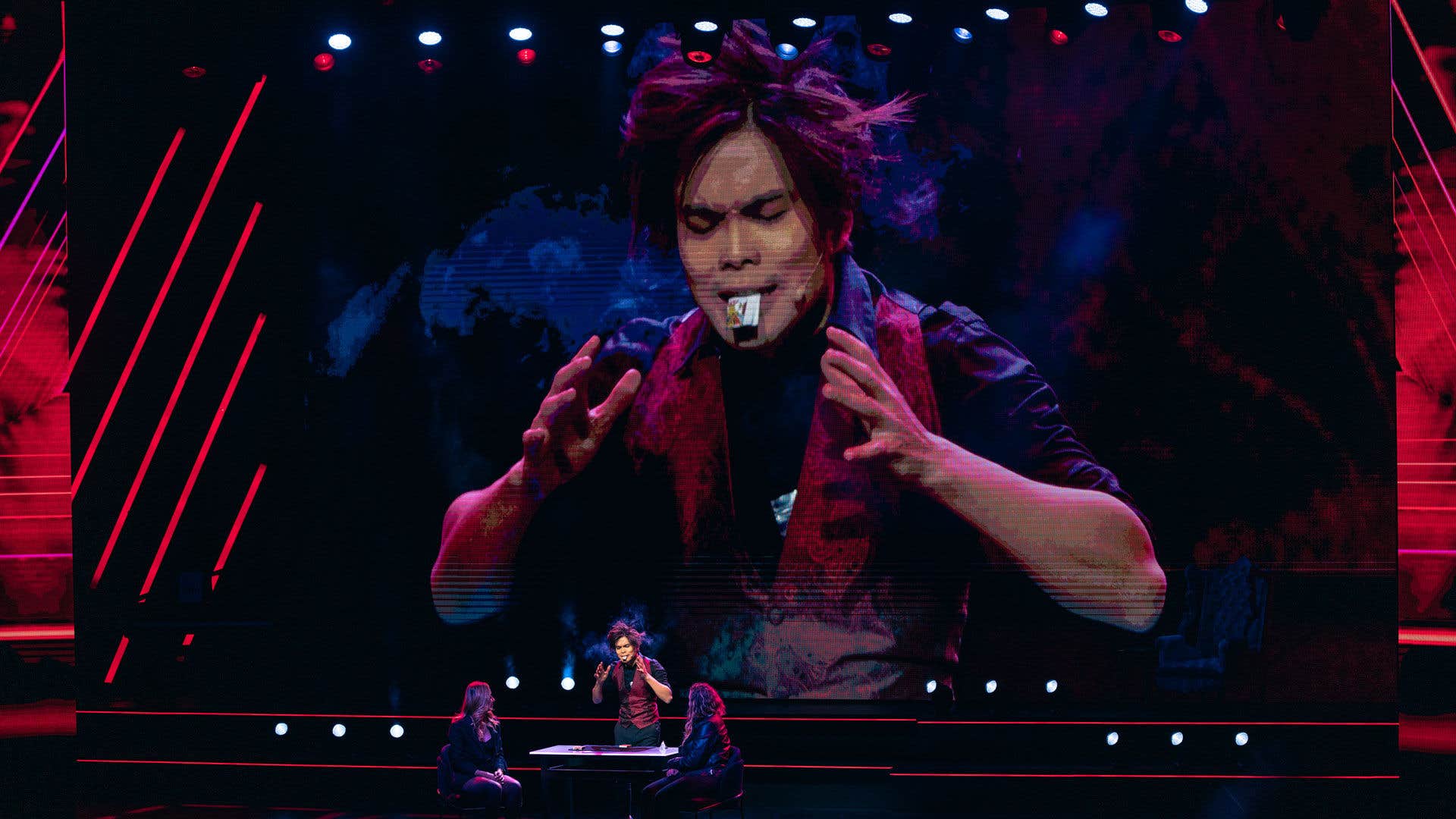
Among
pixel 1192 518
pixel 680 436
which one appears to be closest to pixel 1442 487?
pixel 1192 518

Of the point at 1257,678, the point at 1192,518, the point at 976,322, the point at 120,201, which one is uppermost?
the point at 120,201

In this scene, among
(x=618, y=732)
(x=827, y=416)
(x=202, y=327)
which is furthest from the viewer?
(x=202, y=327)

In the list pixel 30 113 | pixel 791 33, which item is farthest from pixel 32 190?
pixel 791 33

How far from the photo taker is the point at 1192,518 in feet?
19.9

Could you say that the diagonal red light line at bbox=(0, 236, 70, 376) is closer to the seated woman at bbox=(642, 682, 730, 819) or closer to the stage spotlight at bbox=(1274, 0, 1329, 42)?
the seated woman at bbox=(642, 682, 730, 819)

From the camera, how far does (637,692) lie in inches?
231

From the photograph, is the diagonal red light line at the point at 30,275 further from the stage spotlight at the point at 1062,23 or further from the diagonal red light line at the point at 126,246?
the stage spotlight at the point at 1062,23

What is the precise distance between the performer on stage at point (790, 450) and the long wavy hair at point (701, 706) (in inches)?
33.7

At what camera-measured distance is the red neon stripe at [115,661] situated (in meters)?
6.61

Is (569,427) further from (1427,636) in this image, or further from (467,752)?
(1427,636)

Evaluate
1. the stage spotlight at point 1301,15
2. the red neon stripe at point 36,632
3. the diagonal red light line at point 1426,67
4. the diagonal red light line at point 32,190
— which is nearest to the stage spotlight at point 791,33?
the stage spotlight at point 1301,15

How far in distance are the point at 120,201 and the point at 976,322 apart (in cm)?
457

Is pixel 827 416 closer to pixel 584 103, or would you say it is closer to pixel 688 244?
pixel 688 244

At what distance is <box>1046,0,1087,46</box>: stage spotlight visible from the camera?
20.3 feet
